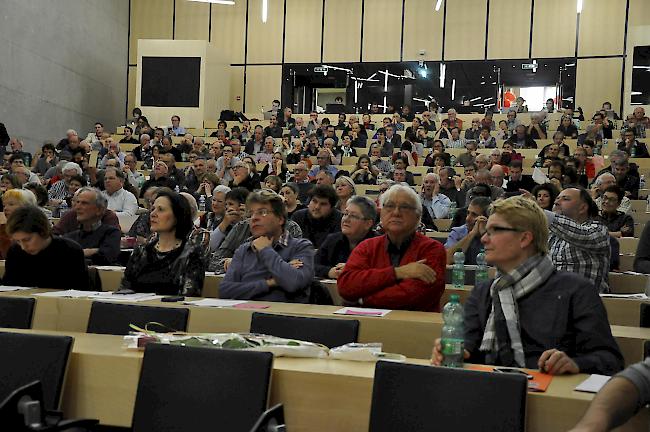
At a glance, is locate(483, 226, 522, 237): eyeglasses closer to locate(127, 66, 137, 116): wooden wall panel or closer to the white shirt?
the white shirt

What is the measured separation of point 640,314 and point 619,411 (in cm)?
219

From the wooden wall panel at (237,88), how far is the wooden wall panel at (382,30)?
3.04 m

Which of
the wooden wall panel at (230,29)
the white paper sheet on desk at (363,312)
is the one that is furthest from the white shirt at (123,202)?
the wooden wall panel at (230,29)

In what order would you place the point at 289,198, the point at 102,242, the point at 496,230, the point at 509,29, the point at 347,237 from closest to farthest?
the point at 496,230 → the point at 347,237 → the point at 102,242 → the point at 289,198 → the point at 509,29

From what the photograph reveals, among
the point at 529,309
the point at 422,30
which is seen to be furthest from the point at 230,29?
the point at 529,309

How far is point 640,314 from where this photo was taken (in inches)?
154

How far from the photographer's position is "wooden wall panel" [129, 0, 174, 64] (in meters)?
20.1

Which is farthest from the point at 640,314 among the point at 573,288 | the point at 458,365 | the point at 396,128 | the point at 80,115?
the point at 80,115

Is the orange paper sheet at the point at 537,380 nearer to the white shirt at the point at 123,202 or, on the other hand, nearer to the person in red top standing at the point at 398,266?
the person in red top standing at the point at 398,266

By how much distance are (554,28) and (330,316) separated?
52.7 feet

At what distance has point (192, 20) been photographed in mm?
20141

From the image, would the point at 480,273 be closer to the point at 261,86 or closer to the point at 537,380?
the point at 537,380

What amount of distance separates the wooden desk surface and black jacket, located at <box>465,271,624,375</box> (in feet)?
0.53

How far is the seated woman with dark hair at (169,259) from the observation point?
4309mm
